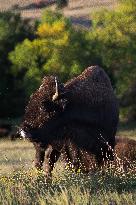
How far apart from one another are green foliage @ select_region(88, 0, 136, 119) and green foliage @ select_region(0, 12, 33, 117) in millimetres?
7869

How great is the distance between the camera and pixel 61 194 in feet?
21.2

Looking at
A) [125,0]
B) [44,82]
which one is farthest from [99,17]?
[44,82]

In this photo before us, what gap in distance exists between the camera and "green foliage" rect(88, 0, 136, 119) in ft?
191

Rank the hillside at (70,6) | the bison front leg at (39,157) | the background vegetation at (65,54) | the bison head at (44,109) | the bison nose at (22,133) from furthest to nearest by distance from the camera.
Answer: the hillside at (70,6) < the background vegetation at (65,54) < the bison front leg at (39,157) < the bison head at (44,109) < the bison nose at (22,133)

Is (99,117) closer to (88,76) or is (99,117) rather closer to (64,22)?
(88,76)

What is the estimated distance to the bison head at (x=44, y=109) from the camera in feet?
33.2

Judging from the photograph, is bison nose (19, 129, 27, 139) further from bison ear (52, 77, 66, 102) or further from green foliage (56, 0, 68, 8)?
green foliage (56, 0, 68, 8)

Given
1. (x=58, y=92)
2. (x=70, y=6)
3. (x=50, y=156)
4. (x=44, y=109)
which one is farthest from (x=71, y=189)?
(x=70, y=6)

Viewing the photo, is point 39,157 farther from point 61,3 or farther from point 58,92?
point 61,3

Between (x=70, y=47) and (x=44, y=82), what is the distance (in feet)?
161

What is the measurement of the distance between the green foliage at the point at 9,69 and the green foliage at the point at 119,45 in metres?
7.87

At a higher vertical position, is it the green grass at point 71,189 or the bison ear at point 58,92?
the bison ear at point 58,92

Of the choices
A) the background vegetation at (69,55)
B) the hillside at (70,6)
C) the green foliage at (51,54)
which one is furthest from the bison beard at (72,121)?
the hillside at (70,6)

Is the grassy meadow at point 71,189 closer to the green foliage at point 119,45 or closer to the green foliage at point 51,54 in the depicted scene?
the green foliage at point 51,54
